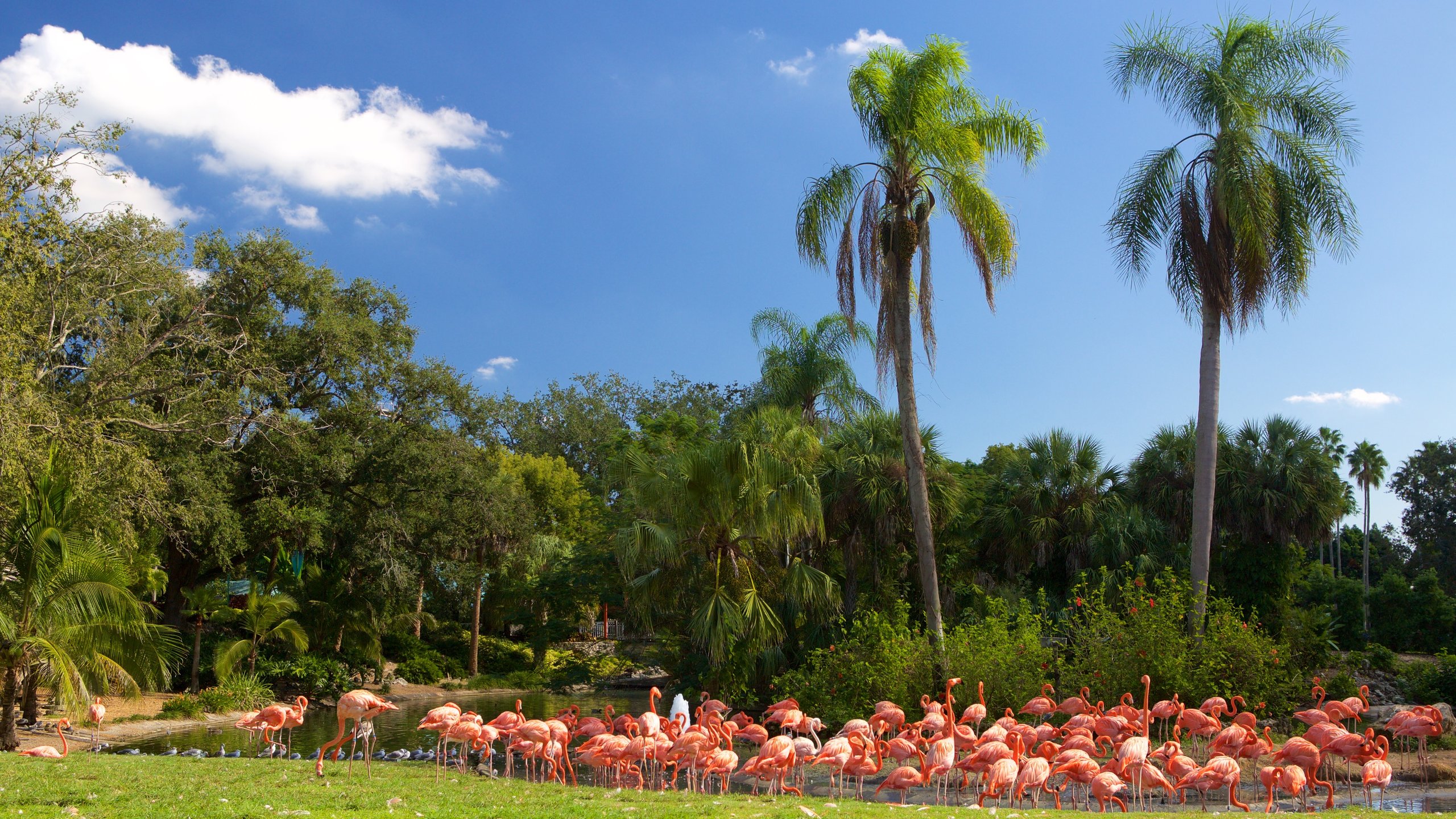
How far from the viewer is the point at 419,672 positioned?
3306 centimetres

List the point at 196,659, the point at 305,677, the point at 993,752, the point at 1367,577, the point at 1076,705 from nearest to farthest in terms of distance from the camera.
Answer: the point at 993,752
the point at 1076,705
the point at 196,659
the point at 305,677
the point at 1367,577

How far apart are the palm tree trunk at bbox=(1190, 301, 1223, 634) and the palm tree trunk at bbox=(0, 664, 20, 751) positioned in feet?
65.0

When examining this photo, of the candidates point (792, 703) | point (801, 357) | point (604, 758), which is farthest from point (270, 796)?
point (801, 357)

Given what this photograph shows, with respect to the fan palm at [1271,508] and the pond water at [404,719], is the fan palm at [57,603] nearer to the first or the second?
the pond water at [404,719]

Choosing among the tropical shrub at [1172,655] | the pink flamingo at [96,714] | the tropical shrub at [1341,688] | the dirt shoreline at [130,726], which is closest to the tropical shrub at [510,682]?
the dirt shoreline at [130,726]

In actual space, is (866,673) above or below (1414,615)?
below

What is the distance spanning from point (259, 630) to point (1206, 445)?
965 inches

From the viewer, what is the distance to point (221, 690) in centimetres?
2464

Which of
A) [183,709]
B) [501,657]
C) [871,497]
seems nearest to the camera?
[871,497]

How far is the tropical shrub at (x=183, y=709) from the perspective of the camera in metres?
22.7

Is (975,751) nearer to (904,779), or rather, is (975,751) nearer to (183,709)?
(904,779)

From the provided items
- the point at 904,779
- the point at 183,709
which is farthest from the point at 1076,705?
the point at 183,709

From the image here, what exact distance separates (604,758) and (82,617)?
1059 centimetres

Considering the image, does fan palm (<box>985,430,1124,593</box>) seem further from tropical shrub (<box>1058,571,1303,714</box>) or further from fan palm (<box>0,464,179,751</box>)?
fan palm (<box>0,464,179,751</box>)
